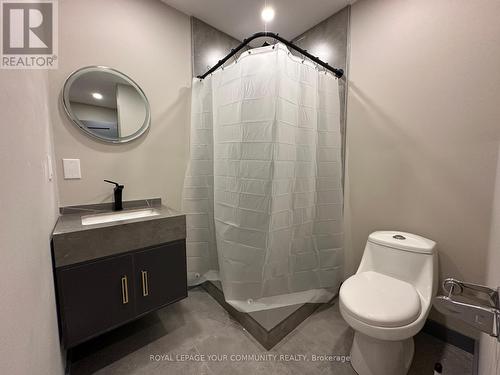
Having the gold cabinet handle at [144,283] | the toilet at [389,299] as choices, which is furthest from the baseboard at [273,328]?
the gold cabinet handle at [144,283]

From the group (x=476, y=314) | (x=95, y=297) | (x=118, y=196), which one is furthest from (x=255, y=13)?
(x=95, y=297)

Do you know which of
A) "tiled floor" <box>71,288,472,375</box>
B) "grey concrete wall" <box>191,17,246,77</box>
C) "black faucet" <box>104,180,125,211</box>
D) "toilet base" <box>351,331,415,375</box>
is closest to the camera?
"toilet base" <box>351,331,415,375</box>

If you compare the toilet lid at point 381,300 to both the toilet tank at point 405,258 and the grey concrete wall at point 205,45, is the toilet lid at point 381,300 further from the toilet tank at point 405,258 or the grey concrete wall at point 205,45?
the grey concrete wall at point 205,45

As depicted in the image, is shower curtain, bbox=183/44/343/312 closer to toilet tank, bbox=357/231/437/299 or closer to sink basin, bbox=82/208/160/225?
toilet tank, bbox=357/231/437/299

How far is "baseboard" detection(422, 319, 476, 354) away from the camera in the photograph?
49.0 inches

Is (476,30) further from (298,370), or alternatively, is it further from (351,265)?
(298,370)

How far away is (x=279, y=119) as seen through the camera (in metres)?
1.26

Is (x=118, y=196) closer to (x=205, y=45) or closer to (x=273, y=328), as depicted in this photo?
(x=273, y=328)

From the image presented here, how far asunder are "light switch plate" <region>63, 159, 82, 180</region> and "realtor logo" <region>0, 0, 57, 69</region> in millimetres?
559

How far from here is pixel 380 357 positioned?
1077 mm

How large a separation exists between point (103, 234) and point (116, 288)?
33 cm

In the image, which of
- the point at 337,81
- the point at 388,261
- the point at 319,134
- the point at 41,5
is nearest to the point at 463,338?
the point at 388,261

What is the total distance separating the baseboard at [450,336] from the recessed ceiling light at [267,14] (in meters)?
2.62

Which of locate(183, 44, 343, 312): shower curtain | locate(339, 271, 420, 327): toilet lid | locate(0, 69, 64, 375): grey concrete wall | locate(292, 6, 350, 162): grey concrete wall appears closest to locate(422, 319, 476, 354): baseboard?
locate(339, 271, 420, 327): toilet lid
